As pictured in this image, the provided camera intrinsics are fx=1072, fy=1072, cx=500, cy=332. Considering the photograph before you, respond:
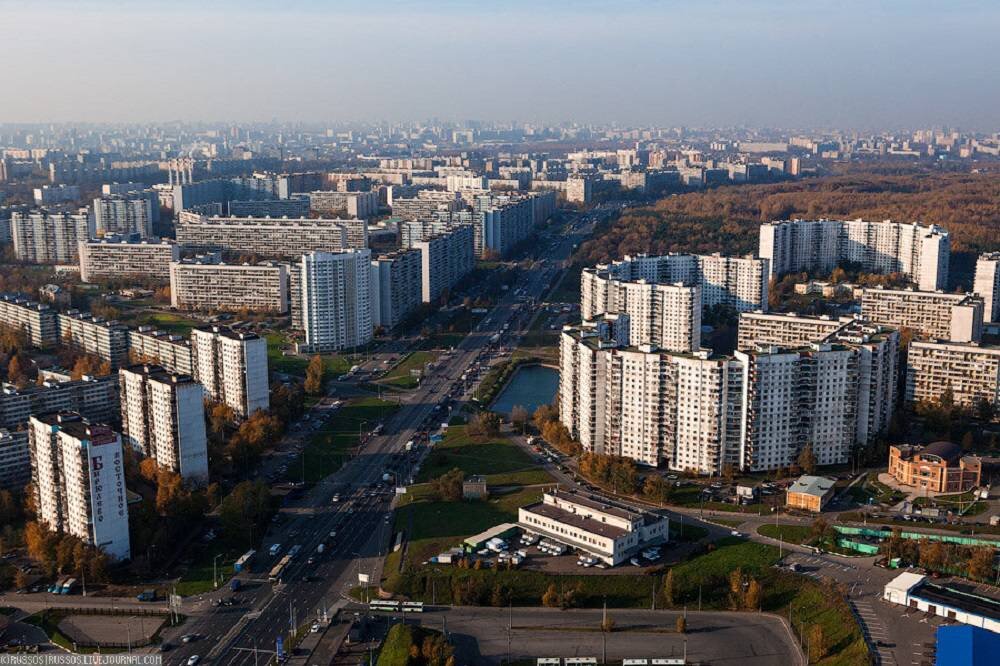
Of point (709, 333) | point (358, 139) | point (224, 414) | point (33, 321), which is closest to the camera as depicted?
point (224, 414)

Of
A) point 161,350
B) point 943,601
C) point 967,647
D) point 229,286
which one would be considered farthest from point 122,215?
point 967,647

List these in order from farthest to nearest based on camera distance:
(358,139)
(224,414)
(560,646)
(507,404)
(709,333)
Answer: (358,139), (709,333), (507,404), (224,414), (560,646)

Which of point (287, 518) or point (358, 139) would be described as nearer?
point (287, 518)

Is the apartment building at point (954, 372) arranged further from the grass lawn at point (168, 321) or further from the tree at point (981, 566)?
the grass lawn at point (168, 321)

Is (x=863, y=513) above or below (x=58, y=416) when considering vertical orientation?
below

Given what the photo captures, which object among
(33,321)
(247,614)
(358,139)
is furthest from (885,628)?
(358,139)

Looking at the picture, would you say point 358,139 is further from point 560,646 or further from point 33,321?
point 560,646
